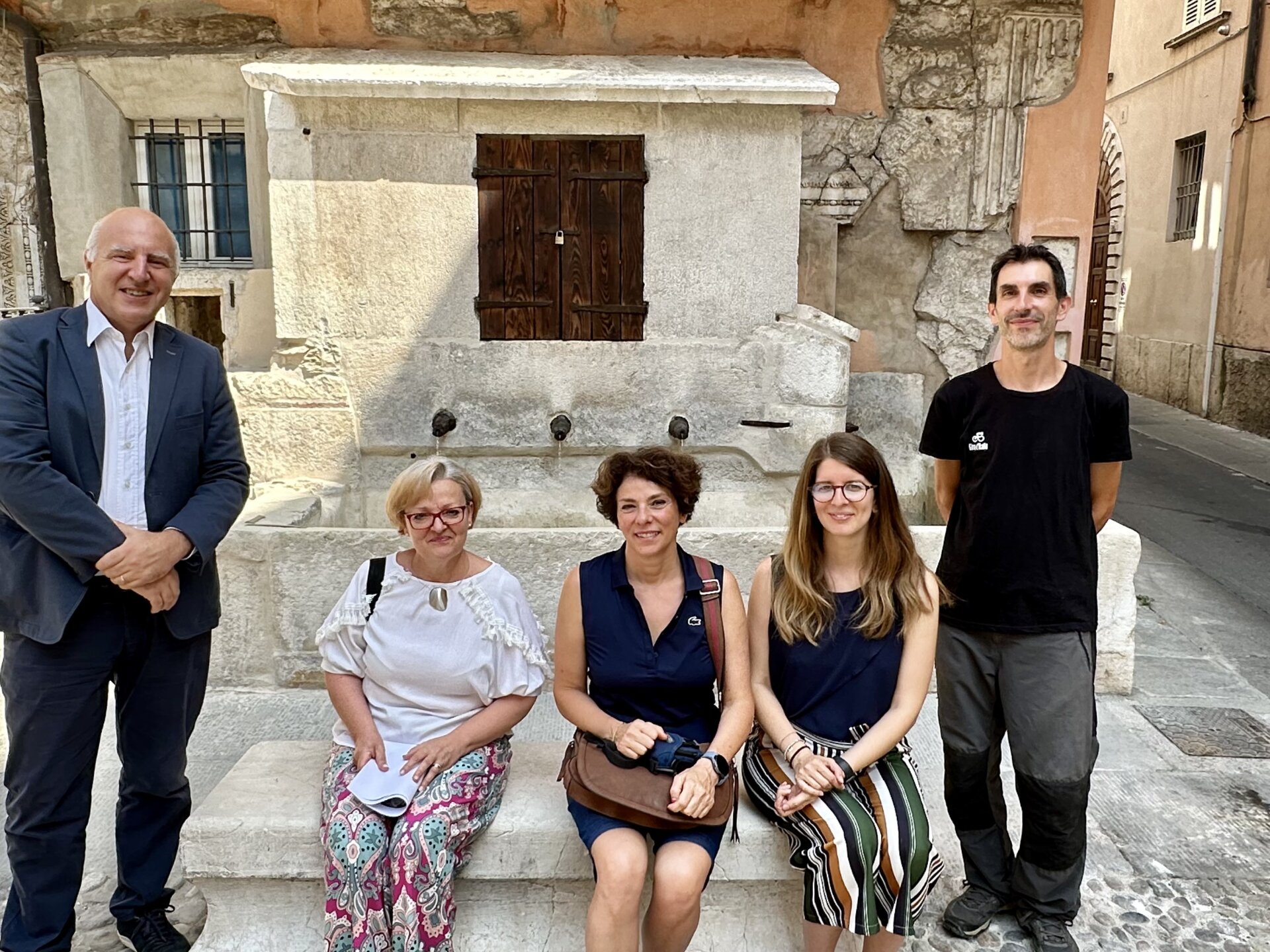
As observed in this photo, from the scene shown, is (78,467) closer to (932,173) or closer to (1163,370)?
(932,173)

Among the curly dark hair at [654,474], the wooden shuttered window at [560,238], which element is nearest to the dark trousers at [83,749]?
the curly dark hair at [654,474]

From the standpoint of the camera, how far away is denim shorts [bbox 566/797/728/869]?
7.36 feet

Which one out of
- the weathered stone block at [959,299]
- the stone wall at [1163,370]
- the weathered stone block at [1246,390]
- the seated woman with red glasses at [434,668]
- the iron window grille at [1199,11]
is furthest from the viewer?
the iron window grille at [1199,11]

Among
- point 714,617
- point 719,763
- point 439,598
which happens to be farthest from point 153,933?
point 714,617

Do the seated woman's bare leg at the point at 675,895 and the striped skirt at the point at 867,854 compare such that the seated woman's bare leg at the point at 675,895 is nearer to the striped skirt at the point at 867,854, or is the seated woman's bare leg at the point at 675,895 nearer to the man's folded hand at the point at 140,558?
the striped skirt at the point at 867,854

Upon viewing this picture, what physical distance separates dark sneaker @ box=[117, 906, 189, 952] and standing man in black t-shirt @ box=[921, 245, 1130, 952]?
1.94 meters

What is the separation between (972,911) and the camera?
262 centimetres

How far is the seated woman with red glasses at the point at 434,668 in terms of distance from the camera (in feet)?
7.81

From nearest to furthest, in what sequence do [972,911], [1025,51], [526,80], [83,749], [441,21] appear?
[83,749]
[972,911]
[526,80]
[441,21]
[1025,51]

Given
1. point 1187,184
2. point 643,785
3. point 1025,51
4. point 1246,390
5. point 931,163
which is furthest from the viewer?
point 1187,184

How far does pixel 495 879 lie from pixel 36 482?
54.3 inches

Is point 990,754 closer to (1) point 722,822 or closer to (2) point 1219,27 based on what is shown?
(1) point 722,822

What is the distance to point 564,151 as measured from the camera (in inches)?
205

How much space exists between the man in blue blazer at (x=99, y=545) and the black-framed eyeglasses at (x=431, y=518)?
17.4 inches
